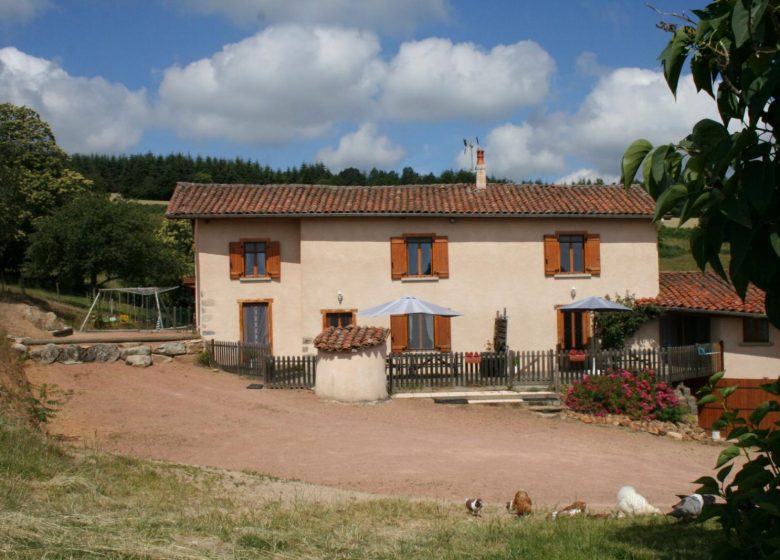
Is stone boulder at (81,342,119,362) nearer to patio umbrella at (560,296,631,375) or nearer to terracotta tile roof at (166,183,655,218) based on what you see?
terracotta tile roof at (166,183,655,218)

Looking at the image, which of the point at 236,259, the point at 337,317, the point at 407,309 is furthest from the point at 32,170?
the point at 407,309

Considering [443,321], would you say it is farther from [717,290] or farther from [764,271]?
[764,271]

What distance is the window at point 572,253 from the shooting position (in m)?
23.6

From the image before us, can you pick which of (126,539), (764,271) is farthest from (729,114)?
(126,539)

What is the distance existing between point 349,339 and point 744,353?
38.9 feet

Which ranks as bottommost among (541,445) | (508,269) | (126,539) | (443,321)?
(541,445)

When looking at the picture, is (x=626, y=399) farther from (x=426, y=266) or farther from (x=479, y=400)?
(x=426, y=266)

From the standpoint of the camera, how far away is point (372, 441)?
13797mm

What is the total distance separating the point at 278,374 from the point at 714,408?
11557mm

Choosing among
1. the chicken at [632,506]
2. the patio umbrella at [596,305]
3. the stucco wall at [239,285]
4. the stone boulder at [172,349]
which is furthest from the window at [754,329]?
the stone boulder at [172,349]

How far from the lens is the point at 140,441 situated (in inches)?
512

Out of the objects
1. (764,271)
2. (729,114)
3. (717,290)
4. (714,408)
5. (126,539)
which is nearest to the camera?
(764,271)

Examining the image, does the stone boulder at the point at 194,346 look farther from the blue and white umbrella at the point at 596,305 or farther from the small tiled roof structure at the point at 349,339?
the blue and white umbrella at the point at 596,305

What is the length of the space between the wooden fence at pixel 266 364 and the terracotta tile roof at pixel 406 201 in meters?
4.31
